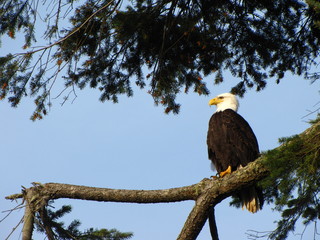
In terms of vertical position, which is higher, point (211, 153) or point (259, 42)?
point (259, 42)

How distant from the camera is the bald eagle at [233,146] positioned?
5219mm

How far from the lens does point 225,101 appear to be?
6.45 metres

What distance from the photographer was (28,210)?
14.1 feet

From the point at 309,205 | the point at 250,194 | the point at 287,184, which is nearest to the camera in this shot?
the point at 287,184

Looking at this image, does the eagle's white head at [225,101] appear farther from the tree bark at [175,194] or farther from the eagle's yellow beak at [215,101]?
the tree bark at [175,194]

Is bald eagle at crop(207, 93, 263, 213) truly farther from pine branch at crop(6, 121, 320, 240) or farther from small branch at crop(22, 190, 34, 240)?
small branch at crop(22, 190, 34, 240)

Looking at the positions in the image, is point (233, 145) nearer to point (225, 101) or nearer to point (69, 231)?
point (225, 101)

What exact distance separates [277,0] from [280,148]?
3134 millimetres

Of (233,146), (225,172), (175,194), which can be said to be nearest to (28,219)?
(175,194)

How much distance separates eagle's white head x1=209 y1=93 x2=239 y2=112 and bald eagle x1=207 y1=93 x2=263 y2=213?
0.53 meters

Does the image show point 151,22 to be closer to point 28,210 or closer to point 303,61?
point 303,61

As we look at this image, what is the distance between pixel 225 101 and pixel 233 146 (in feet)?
3.75

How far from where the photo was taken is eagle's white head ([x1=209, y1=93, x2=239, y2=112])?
20.9 feet

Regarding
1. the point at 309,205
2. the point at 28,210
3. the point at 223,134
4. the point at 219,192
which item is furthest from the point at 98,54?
→ the point at 309,205
